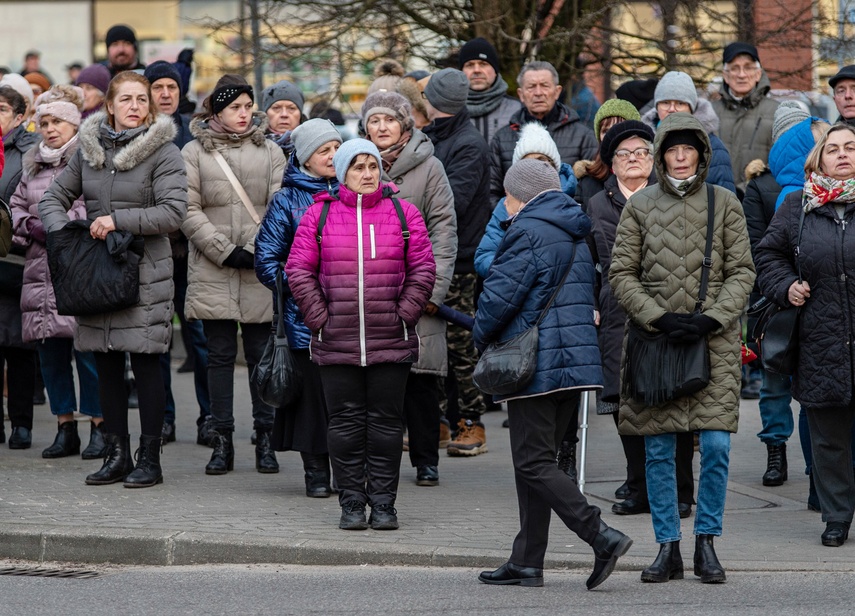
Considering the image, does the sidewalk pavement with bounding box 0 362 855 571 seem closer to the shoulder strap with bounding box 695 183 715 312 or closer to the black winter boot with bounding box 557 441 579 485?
the black winter boot with bounding box 557 441 579 485

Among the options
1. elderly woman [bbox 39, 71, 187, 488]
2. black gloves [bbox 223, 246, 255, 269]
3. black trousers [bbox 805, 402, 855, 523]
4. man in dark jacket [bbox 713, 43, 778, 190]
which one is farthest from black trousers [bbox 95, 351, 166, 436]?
man in dark jacket [bbox 713, 43, 778, 190]

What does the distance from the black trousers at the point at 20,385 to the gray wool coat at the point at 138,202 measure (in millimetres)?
1694

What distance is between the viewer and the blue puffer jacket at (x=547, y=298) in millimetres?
6270

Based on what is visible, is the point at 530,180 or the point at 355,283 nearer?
the point at 530,180

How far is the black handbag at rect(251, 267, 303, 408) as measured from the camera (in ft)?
25.6

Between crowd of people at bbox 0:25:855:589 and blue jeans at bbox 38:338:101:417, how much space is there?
0.02 m

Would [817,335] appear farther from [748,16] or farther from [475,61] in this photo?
[748,16]

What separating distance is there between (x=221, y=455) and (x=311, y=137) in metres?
2.14

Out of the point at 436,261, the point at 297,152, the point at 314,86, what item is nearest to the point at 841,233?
the point at 436,261

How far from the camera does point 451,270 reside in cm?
827

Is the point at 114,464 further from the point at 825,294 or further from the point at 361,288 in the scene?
the point at 825,294

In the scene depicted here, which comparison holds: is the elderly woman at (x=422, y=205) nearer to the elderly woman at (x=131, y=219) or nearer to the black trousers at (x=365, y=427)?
the black trousers at (x=365, y=427)

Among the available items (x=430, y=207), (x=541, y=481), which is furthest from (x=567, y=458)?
(x=541, y=481)

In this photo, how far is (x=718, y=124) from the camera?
10039 mm
